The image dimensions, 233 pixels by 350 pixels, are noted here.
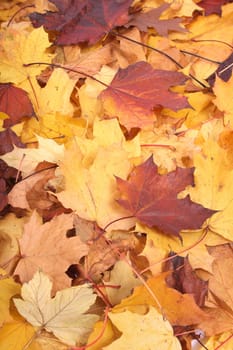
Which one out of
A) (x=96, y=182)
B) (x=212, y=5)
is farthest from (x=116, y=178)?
(x=212, y=5)

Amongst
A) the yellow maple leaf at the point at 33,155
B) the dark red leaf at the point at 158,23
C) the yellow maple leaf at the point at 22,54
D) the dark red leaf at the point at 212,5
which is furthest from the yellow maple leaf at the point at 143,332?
the dark red leaf at the point at 212,5

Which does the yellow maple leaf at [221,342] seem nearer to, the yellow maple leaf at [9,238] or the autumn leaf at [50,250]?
the autumn leaf at [50,250]

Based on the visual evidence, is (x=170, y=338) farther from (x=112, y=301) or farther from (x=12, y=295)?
(x=12, y=295)

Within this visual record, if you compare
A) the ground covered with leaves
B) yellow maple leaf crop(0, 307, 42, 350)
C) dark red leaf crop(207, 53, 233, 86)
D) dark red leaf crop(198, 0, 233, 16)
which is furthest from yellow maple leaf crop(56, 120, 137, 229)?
dark red leaf crop(198, 0, 233, 16)

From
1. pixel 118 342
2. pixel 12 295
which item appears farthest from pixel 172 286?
pixel 12 295

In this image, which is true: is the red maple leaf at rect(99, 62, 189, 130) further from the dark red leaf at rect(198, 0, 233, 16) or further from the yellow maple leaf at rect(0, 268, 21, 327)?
the yellow maple leaf at rect(0, 268, 21, 327)

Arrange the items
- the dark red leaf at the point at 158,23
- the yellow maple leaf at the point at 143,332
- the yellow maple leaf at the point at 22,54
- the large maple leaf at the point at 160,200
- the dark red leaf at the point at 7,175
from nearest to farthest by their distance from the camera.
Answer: the yellow maple leaf at the point at 143,332, the large maple leaf at the point at 160,200, the dark red leaf at the point at 7,175, the yellow maple leaf at the point at 22,54, the dark red leaf at the point at 158,23
